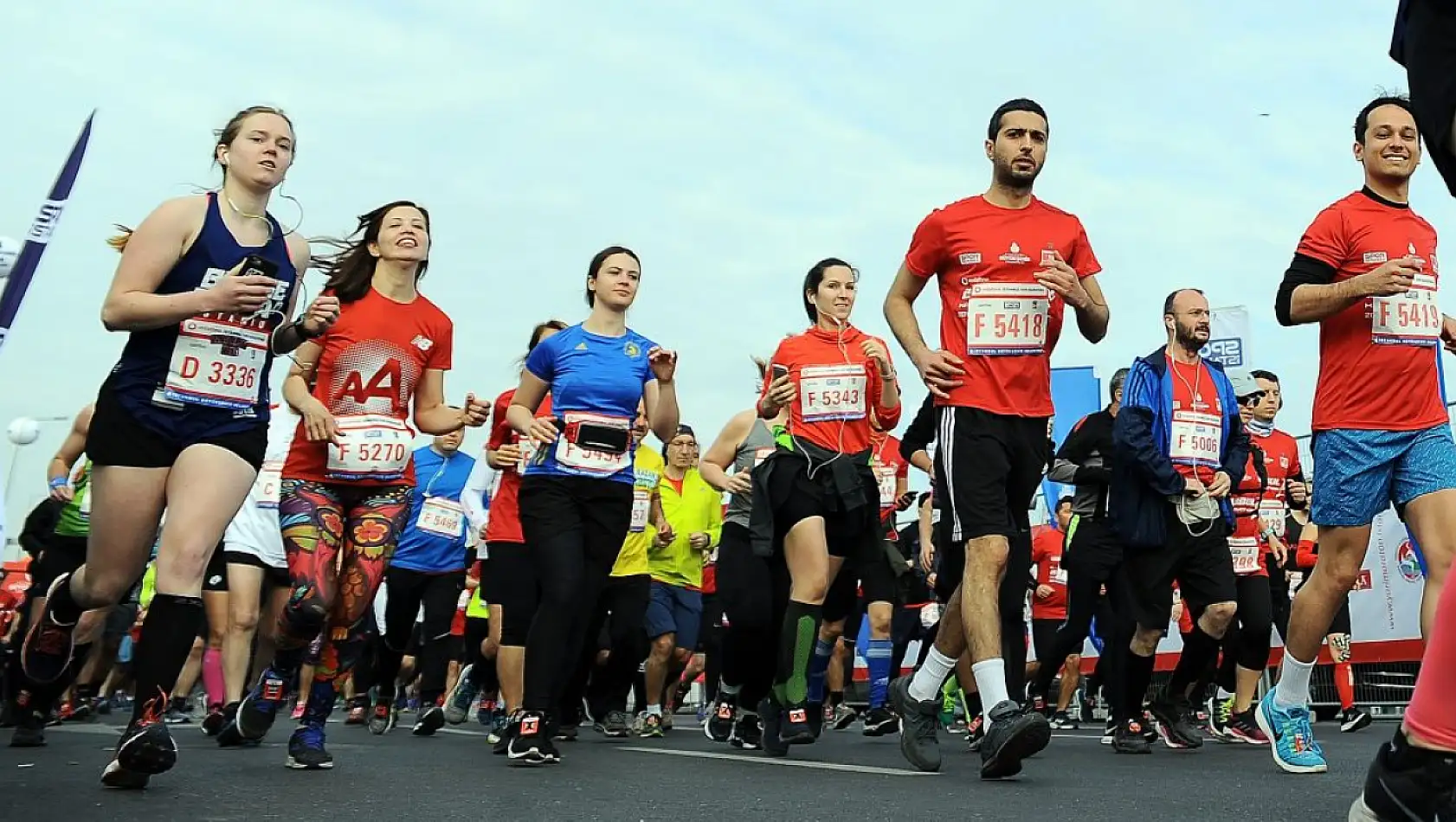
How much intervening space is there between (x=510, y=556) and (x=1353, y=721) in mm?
6028

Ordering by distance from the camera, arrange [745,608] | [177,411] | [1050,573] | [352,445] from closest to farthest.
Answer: [177,411], [352,445], [745,608], [1050,573]

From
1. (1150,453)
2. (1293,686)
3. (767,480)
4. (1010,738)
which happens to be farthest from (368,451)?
(1150,453)

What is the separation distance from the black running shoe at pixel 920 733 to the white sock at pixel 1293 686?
126 centimetres

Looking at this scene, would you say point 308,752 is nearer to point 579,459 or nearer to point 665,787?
point 665,787

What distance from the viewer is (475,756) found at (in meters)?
7.77

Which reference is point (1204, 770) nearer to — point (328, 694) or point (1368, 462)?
point (1368, 462)

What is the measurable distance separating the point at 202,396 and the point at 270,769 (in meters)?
1.58

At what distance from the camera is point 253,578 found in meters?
10.2

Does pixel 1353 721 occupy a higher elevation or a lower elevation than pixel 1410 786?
lower

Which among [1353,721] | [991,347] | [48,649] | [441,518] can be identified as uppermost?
[991,347]

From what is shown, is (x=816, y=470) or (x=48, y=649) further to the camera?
(x=816, y=470)

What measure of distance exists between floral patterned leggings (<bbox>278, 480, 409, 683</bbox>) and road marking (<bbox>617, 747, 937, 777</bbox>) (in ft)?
5.75

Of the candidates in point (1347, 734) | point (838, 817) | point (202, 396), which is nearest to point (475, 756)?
point (202, 396)

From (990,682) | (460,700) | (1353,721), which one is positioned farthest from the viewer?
(460,700)
